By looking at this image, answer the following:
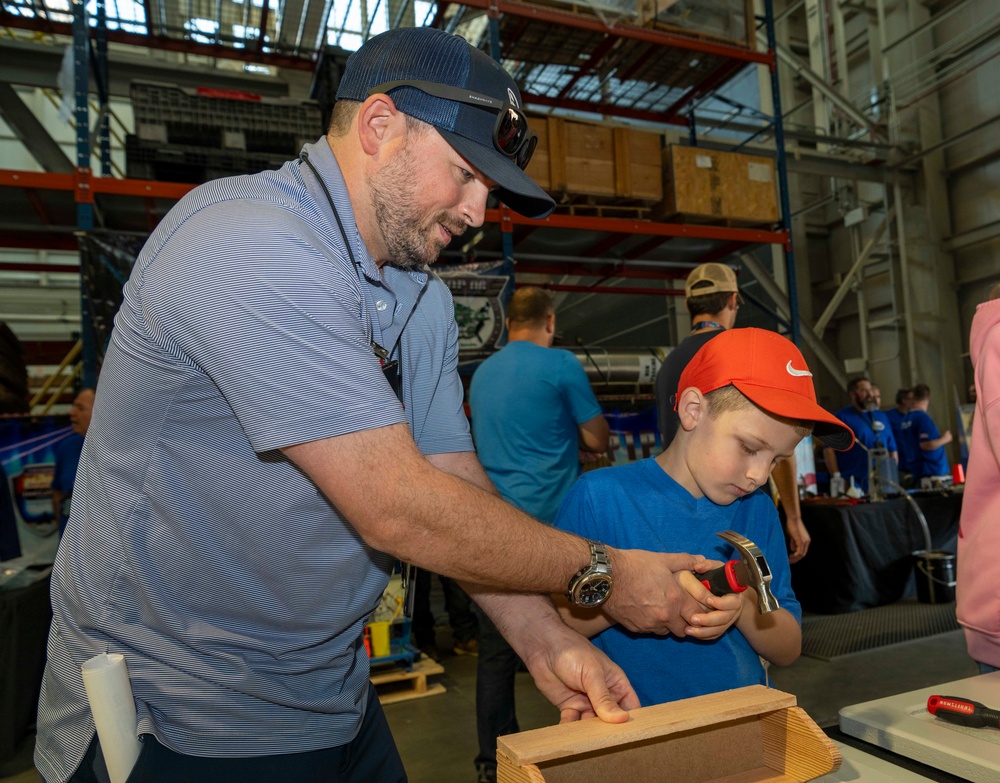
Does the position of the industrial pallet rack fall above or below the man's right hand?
above

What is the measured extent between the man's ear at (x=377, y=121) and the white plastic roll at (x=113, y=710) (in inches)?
30.2

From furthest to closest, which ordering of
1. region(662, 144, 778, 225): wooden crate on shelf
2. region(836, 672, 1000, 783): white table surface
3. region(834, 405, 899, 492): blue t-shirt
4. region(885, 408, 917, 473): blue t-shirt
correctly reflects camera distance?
region(885, 408, 917, 473): blue t-shirt < region(834, 405, 899, 492): blue t-shirt < region(662, 144, 778, 225): wooden crate on shelf < region(836, 672, 1000, 783): white table surface

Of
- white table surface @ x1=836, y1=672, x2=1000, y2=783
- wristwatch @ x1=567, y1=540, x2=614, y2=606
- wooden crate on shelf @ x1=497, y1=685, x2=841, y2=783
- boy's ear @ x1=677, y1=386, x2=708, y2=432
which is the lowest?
white table surface @ x1=836, y1=672, x2=1000, y2=783

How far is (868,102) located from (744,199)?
661 cm

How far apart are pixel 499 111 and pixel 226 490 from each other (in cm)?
66

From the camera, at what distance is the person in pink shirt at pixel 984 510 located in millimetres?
1529

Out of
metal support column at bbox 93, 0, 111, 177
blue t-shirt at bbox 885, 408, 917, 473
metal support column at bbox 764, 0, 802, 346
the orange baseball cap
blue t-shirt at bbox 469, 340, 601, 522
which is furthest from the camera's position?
blue t-shirt at bbox 885, 408, 917, 473

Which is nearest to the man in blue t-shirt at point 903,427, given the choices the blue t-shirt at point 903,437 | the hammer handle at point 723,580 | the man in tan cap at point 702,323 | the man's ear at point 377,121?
the blue t-shirt at point 903,437

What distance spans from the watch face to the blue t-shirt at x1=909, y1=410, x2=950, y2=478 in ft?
25.5

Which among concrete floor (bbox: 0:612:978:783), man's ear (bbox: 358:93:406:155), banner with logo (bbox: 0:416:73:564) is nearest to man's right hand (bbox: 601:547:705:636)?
man's ear (bbox: 358:93:406:155)

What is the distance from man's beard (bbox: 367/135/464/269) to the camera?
3.57 ft

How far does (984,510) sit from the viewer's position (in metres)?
1.59

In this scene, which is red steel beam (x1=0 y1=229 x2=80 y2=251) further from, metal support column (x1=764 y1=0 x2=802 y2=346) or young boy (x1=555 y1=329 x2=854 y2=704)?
metal support column (x1=764 y1=0 x2=802 y2=346)

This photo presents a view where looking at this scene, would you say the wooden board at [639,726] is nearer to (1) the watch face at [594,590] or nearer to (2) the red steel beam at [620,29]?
(1) the watch face at [594,590]
